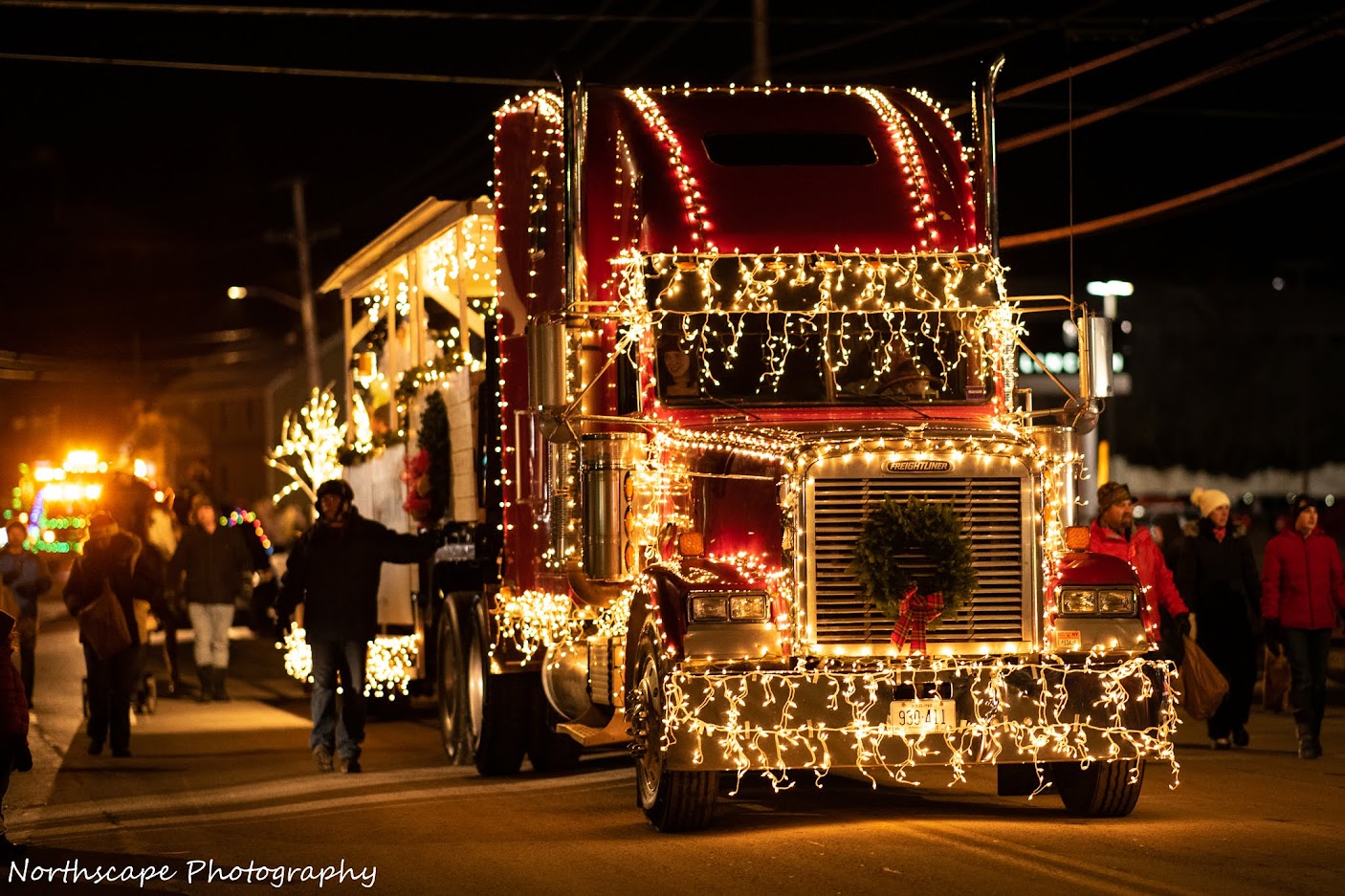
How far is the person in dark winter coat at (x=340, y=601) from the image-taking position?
15305 millimetres

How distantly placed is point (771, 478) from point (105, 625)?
25.4ft

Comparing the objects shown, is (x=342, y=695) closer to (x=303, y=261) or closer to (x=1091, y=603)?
(x=1091, y=603)

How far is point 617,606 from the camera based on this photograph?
1272 centimetres

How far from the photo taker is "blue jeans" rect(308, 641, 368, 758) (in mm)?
15195

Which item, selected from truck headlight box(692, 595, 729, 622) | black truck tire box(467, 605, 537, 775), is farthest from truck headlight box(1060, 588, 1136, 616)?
black truck tire box(467, 605, 537, 775)

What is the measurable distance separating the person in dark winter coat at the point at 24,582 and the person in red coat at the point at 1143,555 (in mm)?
9636

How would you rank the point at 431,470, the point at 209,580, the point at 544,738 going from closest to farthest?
1. the point at 544,738
2. the point at 431,470
3. the point at 209,580

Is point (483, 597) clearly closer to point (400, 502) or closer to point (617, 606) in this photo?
point (617, 606)

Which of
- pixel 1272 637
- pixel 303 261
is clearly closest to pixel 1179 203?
pixel 1272 637

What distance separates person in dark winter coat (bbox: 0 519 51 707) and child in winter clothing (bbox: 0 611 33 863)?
8510mm

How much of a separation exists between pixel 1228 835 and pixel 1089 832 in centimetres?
68

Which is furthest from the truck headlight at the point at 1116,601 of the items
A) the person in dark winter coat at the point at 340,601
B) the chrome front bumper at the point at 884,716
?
the person in dark winter coat at the point at 340,601

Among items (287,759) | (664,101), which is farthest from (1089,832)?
(287,759)

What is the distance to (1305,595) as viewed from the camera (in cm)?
1558
